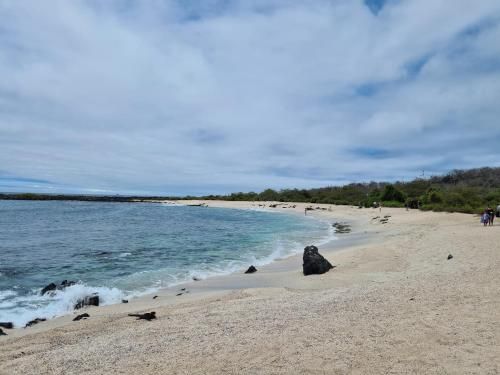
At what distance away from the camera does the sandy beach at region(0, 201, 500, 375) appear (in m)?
4.66

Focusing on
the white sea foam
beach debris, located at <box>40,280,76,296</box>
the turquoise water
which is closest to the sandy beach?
the white sea foam

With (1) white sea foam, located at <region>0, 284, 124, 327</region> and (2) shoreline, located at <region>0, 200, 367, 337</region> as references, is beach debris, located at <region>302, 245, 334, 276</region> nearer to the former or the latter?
(2) shoreline, located at <region>0, 200, 367, 337</region>

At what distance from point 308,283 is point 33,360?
726cm

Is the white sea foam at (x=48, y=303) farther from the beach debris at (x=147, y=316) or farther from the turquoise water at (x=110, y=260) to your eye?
the beach debris at (x=147, y=316)

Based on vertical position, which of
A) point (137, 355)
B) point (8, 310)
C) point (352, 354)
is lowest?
point (8, 310)

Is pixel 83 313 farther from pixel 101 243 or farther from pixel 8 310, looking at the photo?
pixel 101 243

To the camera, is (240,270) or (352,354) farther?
(240,270)

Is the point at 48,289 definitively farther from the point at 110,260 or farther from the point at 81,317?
the point at 110,260

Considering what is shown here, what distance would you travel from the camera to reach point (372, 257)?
14305mm

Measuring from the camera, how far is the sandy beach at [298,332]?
15.3 feet

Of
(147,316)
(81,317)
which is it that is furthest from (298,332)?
(81,317)

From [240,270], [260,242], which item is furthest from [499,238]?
[260,242]

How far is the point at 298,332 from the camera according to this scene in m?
5.81

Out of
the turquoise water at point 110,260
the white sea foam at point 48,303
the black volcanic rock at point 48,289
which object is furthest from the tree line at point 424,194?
the black volcanic rock at point 48,289
